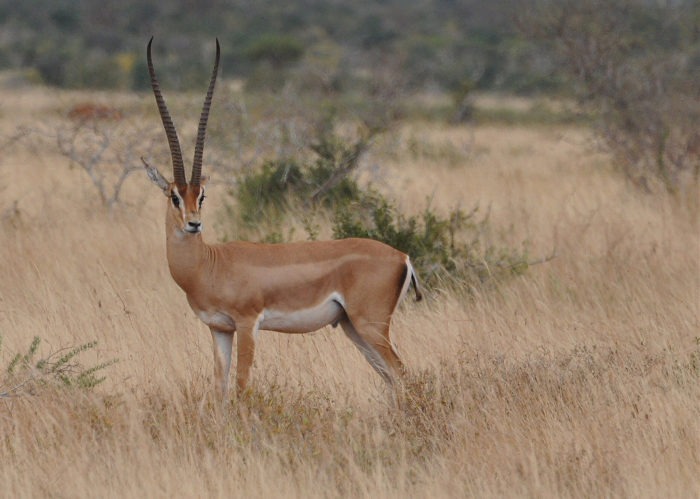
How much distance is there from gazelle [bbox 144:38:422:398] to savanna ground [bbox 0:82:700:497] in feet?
0.77

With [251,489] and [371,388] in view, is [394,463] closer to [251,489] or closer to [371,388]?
[251,489]

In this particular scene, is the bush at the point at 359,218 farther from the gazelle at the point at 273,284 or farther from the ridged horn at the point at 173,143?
the ridged horn at the point at 173,143

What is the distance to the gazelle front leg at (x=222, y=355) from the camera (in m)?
5.91

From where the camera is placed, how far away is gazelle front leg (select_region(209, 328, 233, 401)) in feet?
19.4

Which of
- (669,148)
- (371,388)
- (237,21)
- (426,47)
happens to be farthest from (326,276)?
(237,21)

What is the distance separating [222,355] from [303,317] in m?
0.46

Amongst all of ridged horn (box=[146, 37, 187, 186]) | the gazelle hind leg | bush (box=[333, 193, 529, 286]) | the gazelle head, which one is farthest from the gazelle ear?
bush (box=[333, 193, 529, 286])

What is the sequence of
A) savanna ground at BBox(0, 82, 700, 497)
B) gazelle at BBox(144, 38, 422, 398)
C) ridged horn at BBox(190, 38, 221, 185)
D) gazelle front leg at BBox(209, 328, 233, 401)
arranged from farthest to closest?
gazelle front leg at BBox(209, 328, 233, 401)
gazelle at BBox(144, 38, 422, 398)
ridged horn at BBox(190, 38, 221, 185)
savanna ground at BBox(0, 82, 700, 497)

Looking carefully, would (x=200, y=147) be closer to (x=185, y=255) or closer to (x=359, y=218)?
(x=185, y=255)

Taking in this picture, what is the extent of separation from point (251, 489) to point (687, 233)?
654 centimetres

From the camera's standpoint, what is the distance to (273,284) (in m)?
5.85

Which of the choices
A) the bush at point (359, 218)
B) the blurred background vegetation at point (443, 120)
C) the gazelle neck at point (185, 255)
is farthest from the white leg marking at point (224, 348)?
the blurred background vegetation at point (443, 120)

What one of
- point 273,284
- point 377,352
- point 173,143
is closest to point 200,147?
point 173,143

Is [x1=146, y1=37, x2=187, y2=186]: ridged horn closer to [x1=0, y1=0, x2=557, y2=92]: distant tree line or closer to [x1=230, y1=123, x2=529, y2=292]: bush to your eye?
[x1=230, y1=123, x2=529, y2=292]: bush
